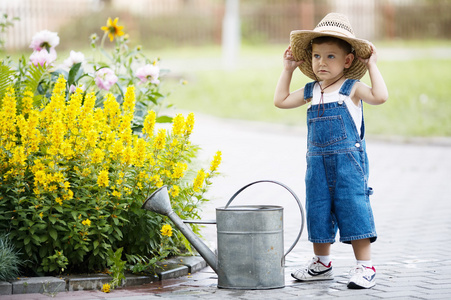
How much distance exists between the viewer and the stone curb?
3867mm

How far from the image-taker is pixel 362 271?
159 inches

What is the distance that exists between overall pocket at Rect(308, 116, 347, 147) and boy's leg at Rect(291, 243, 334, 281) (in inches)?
24.6

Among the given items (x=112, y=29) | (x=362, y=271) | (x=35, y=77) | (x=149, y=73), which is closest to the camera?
(x=362, y=271)

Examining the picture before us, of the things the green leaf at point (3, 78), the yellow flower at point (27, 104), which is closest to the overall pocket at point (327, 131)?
the yellow flower at point (27, 104)

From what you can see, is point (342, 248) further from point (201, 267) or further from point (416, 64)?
point (416, 64)

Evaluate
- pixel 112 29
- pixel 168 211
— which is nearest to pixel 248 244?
pixel 168 211

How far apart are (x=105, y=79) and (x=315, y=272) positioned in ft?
6.84

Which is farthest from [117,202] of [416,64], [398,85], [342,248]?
[416,64]

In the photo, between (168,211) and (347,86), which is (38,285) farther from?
(347,86)

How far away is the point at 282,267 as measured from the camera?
13.2ft

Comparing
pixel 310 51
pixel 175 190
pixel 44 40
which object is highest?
pixel 44 40

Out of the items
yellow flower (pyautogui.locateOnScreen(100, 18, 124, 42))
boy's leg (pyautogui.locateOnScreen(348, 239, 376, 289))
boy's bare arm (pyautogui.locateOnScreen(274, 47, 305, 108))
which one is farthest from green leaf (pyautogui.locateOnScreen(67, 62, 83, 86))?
boy's leg (pyautogui.locateOnScreen(348, 239, 376, 289))

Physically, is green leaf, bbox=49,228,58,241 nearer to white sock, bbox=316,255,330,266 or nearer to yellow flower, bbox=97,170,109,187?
yellow flower, bbox=97,170,109,187

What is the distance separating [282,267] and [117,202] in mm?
995
